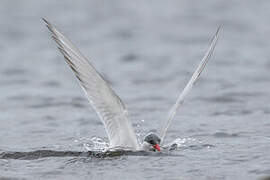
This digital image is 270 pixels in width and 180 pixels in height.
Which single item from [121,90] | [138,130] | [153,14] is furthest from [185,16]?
[138,130]

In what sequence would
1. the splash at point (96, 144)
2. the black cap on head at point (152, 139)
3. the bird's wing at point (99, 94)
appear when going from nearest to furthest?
the bird's wing at point (99, 94)
the black cap on head at point (152, 139)
the splash at point (96, 144)

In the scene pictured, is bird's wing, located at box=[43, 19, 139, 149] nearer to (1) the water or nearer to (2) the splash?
(1) the water

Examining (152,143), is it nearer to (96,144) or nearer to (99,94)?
(96,144)

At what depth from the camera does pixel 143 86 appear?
1614 centimetres

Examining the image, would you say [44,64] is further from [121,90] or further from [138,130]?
[138,130]

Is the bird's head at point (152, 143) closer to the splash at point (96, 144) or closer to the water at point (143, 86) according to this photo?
the water at point (143, 86)

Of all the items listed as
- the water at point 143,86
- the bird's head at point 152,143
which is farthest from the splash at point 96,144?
the bird's head at point 152,143

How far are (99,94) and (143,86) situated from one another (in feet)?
21.8

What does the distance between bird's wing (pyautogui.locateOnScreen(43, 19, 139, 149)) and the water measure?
14.0 inches

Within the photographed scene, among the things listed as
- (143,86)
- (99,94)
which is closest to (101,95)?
(99,94)

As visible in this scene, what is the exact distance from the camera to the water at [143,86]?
9984 millimetres

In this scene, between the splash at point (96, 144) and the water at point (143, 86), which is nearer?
the water at point (143, 86)

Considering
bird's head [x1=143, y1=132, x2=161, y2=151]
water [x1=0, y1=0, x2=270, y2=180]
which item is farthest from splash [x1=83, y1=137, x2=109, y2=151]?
bird's head [x1=143, y1=132, x2=161, y2=151]

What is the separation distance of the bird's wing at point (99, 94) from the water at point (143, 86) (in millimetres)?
357
